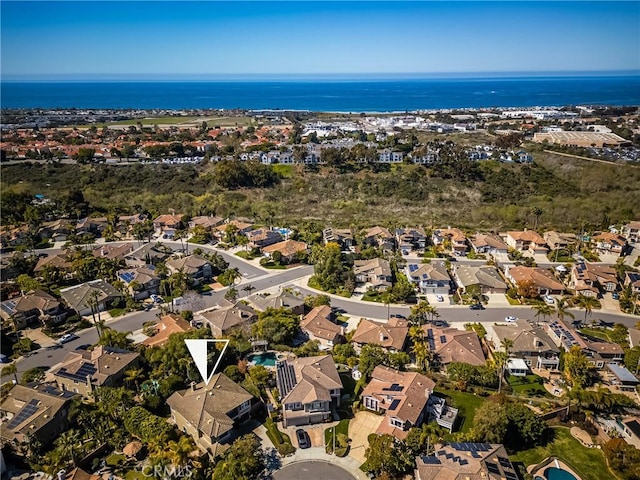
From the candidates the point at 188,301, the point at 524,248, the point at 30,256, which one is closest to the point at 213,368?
the point at 188,301

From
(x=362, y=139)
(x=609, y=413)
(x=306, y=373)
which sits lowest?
(x=609, y=413)

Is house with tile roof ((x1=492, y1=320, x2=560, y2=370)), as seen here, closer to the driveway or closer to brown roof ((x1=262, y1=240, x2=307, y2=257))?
the driveway

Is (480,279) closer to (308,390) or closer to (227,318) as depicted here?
(308,390)

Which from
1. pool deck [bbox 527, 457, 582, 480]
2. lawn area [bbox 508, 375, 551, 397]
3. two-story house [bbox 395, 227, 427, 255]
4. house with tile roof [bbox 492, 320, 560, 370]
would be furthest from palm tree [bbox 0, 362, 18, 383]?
two-story house [bbox 395, 227, 427, 255]

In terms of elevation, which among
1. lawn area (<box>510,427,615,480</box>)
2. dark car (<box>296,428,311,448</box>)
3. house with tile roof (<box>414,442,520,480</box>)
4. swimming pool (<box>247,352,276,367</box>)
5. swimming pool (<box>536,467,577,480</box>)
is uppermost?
house with tile roof (<box>414,442,520,480</box>)

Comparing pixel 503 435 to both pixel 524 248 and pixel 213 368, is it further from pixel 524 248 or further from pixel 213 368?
pixel 524 248

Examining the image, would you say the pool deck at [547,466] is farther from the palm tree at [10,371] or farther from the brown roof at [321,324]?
the palm tree at [10,371]

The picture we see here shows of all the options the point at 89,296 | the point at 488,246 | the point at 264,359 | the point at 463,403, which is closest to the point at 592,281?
the point at 488,246
